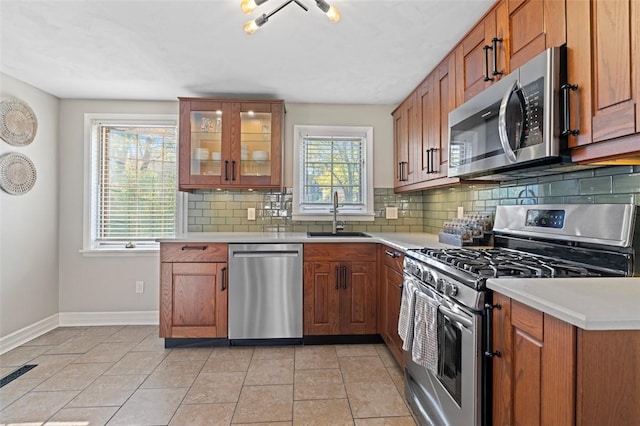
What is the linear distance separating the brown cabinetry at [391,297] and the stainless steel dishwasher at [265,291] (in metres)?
0.69

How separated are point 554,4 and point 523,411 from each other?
1492mm

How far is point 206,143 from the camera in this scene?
3.14m

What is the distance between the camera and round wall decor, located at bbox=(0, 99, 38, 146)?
8.91 ft

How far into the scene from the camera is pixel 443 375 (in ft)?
4.87

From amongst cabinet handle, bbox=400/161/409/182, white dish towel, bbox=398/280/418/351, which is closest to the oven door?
white dish towel, bbox=398/280/418/351

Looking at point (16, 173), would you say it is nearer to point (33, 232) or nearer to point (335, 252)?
point (33, 232)

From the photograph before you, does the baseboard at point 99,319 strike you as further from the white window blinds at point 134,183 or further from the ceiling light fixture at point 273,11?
the ceiling light fixture at point 273,11

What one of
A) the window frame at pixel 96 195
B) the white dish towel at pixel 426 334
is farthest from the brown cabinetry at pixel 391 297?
the window frame at pixel 96 195

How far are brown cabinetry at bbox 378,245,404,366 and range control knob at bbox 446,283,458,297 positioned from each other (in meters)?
0.75

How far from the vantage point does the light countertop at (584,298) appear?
2.62 ft

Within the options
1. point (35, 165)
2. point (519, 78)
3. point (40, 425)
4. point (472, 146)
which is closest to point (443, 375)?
point (472, 146)

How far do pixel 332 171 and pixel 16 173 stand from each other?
9.35ft

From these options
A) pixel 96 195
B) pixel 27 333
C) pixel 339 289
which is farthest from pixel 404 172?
pixel 27 333

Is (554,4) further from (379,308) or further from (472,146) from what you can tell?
(379,308)
